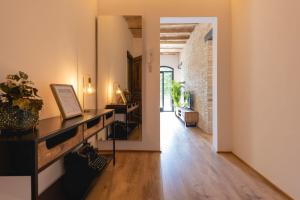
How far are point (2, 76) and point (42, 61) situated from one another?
23.6 inches

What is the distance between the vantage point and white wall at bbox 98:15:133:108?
13.8ft

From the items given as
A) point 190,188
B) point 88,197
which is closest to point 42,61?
point 88,197

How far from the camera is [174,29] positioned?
7.61m

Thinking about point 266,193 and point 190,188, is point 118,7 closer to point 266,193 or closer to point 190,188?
point 190,188

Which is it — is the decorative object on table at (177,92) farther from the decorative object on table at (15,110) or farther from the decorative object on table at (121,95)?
the decorative object on table at (15,110)

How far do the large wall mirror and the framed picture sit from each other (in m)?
1.46

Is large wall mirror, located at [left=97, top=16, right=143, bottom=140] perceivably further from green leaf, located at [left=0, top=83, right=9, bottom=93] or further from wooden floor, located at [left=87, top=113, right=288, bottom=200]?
green leaf, located at [left=0, top=83, right=9, bottom=93]

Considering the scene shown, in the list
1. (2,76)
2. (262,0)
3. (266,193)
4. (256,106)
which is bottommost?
(266,193)

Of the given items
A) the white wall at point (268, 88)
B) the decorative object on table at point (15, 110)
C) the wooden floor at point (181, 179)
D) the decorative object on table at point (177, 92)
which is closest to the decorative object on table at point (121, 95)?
the wooden floor at point (181, 179)

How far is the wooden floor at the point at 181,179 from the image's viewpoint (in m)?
2.52

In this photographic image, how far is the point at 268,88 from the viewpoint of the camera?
2.88 meters

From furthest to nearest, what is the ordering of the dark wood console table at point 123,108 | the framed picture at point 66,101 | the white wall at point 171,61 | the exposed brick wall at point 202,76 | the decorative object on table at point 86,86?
the white wall at point 171,61 < the exposed brick wall at point 202,76 < the dark wood console table at point 123,108 < the decorative object on table at point 86,86 < the framed picture at point 66,101

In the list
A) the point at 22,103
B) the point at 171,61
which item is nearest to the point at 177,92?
the point at 171,61

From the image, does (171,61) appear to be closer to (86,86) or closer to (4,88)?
(86,86)
